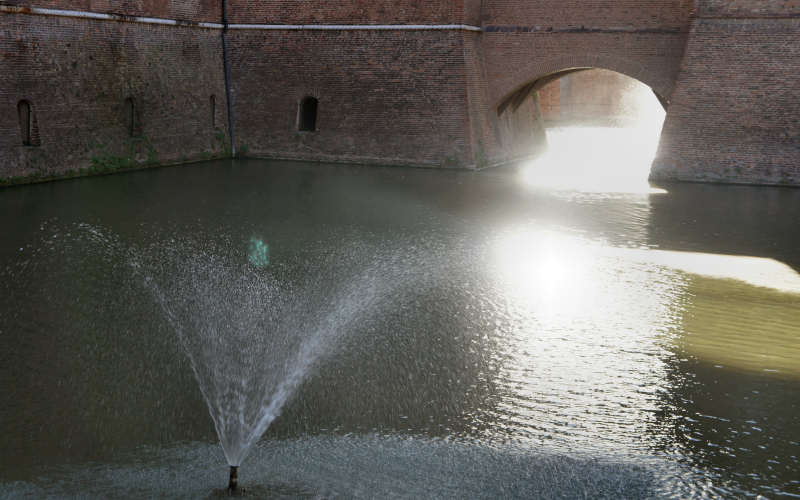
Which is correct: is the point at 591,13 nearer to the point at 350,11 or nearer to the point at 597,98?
the point at 350,11

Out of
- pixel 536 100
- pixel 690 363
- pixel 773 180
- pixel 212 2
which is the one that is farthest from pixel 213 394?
pixel 536 100

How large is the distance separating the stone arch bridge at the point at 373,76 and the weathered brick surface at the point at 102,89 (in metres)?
0.03

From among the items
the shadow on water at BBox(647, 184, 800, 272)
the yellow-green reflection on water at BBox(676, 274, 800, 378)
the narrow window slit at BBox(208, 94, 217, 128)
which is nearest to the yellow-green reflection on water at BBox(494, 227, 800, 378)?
the yellow-green reflection on water at BBox(676, 274, 800, 378)

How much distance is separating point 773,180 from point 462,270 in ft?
30.4

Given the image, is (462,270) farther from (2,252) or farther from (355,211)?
(2,252)

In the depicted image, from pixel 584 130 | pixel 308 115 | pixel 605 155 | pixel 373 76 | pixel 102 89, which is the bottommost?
pixel 605 155

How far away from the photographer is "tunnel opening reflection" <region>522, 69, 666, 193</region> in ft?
55.1

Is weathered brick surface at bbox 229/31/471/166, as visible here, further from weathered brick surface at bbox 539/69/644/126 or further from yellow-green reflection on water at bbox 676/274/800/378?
weathered brick surface at bbox 539/69/644/126

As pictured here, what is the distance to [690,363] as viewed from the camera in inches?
252

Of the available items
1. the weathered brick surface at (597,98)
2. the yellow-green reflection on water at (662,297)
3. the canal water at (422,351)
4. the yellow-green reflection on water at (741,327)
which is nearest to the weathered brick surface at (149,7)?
the canal water at (422,351)

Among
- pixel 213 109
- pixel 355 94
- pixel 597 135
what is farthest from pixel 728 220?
pixel 597 135

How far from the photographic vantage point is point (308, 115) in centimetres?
2036

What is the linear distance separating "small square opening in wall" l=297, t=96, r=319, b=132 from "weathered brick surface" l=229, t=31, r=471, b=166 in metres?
0.57

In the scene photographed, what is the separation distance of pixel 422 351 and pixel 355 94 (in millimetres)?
12750
